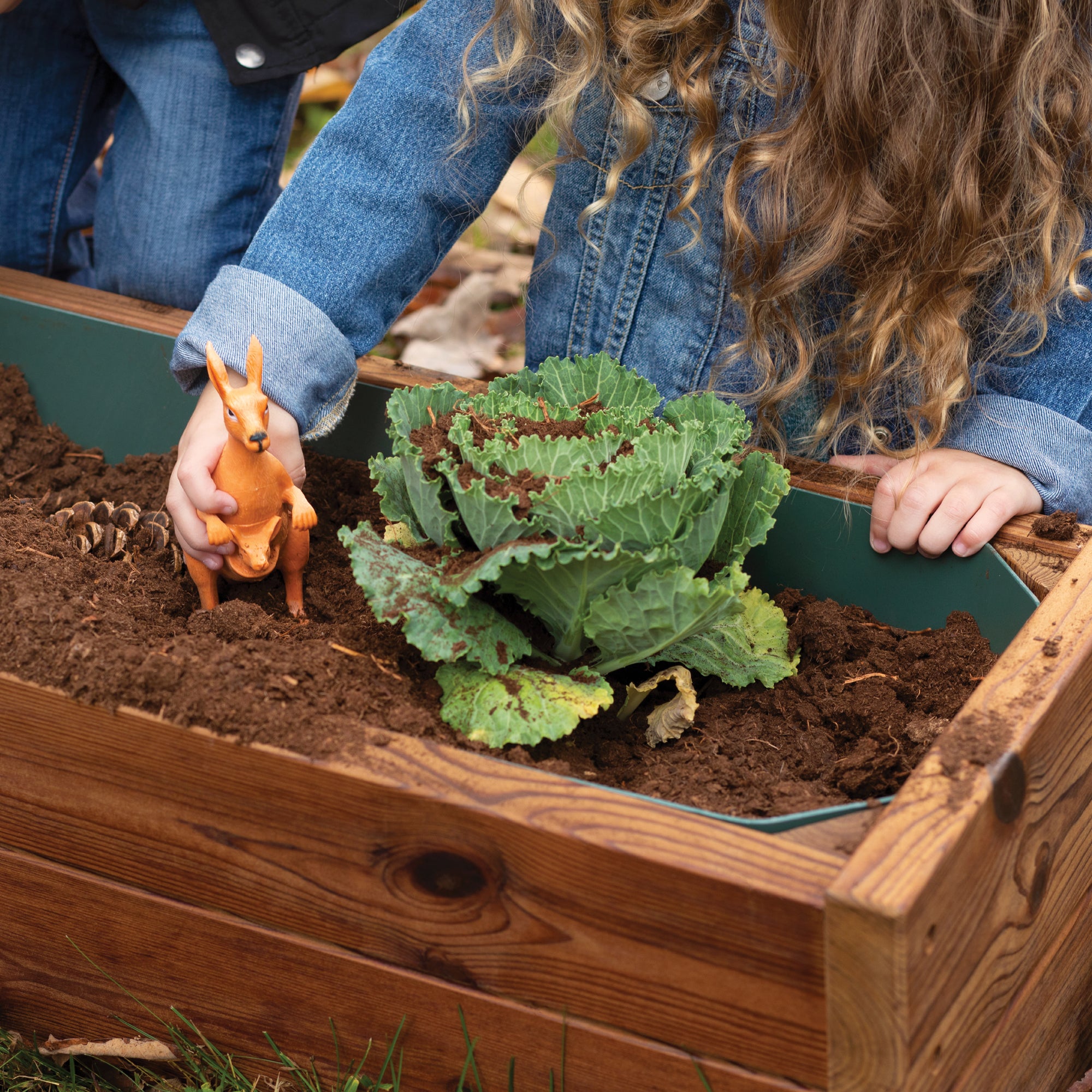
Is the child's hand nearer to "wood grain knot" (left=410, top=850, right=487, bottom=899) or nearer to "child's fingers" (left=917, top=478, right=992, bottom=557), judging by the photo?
"child's fingers" (left=917, top=478, right=992, bottom=557)

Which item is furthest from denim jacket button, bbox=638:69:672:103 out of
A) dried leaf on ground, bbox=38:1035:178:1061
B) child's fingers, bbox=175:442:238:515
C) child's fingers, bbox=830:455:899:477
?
dried leaf on ground, bbox=38:1035:178:1061

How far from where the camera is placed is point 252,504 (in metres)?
1.31

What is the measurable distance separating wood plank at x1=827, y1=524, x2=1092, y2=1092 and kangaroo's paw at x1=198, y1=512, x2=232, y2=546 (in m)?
0.85

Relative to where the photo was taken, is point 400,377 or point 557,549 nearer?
point 557,549

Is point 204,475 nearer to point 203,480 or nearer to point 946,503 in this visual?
point 203,480

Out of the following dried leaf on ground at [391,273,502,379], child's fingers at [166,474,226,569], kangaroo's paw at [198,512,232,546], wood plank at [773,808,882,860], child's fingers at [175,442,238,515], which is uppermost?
wood plank at [773,808,882,860]

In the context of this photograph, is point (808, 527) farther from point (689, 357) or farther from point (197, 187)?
point (197, 187)

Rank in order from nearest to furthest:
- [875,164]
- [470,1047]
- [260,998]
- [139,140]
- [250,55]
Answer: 1. [470,1047]
2. [260,998]
3. [875,164]
4. [250,55]
5. [139,140]

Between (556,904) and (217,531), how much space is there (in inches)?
25.7

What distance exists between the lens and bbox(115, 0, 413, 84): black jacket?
202 centimetres

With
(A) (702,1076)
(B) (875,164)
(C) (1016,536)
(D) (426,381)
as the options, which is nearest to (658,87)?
(B) (875,164)

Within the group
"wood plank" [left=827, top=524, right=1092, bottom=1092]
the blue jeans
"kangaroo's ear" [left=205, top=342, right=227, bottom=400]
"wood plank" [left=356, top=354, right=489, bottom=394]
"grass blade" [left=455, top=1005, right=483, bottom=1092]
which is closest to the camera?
"wood plank" [left=827, top=524, right=1092, bottom=1092]

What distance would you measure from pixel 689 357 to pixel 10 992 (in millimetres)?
1417

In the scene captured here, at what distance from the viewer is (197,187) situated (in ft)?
7.39
